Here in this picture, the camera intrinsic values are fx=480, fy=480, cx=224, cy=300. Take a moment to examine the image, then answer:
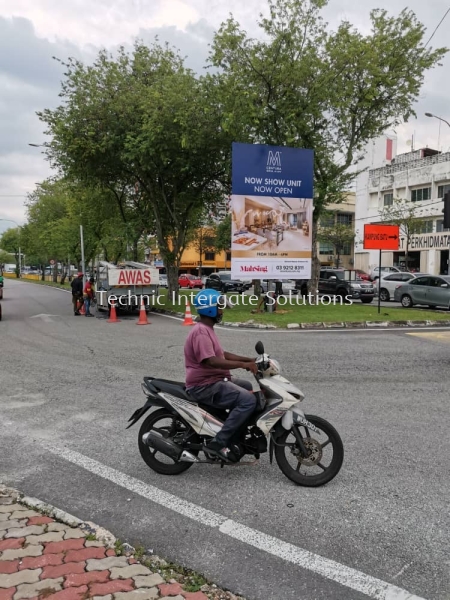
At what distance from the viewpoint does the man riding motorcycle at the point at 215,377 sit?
3883mm

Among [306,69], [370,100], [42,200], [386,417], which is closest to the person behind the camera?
[386,417]

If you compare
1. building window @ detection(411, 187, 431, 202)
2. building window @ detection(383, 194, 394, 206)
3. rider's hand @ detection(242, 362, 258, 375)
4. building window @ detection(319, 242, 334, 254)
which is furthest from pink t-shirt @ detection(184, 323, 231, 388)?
building window @ detection(319, 242, 334, 254)

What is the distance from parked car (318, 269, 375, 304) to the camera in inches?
1030

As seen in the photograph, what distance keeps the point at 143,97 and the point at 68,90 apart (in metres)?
3.77

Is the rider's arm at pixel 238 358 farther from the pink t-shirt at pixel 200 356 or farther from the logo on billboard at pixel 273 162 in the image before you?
the logo on billboard at pixel 273 162

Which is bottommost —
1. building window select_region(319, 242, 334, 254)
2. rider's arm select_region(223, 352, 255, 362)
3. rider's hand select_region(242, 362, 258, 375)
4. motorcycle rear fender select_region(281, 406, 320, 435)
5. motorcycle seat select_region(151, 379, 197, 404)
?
motorcycle rear fender select_region(281, 406, 320, 435)

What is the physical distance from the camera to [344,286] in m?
27.0

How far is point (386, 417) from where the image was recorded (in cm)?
584

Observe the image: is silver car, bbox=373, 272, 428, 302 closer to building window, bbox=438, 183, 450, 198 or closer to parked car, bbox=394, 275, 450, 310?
parked car, bbox=394, 275, 450, 310

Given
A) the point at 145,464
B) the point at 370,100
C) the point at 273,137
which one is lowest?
the point at 145,464

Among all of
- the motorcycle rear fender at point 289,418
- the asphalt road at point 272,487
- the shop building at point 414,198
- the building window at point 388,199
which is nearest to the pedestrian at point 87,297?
the asphalt road at point 272,487

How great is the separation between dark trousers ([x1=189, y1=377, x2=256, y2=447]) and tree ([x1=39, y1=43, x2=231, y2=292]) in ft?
54.1

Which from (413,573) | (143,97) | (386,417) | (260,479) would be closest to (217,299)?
(260,479)

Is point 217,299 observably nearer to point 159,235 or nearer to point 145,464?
point 145,464
